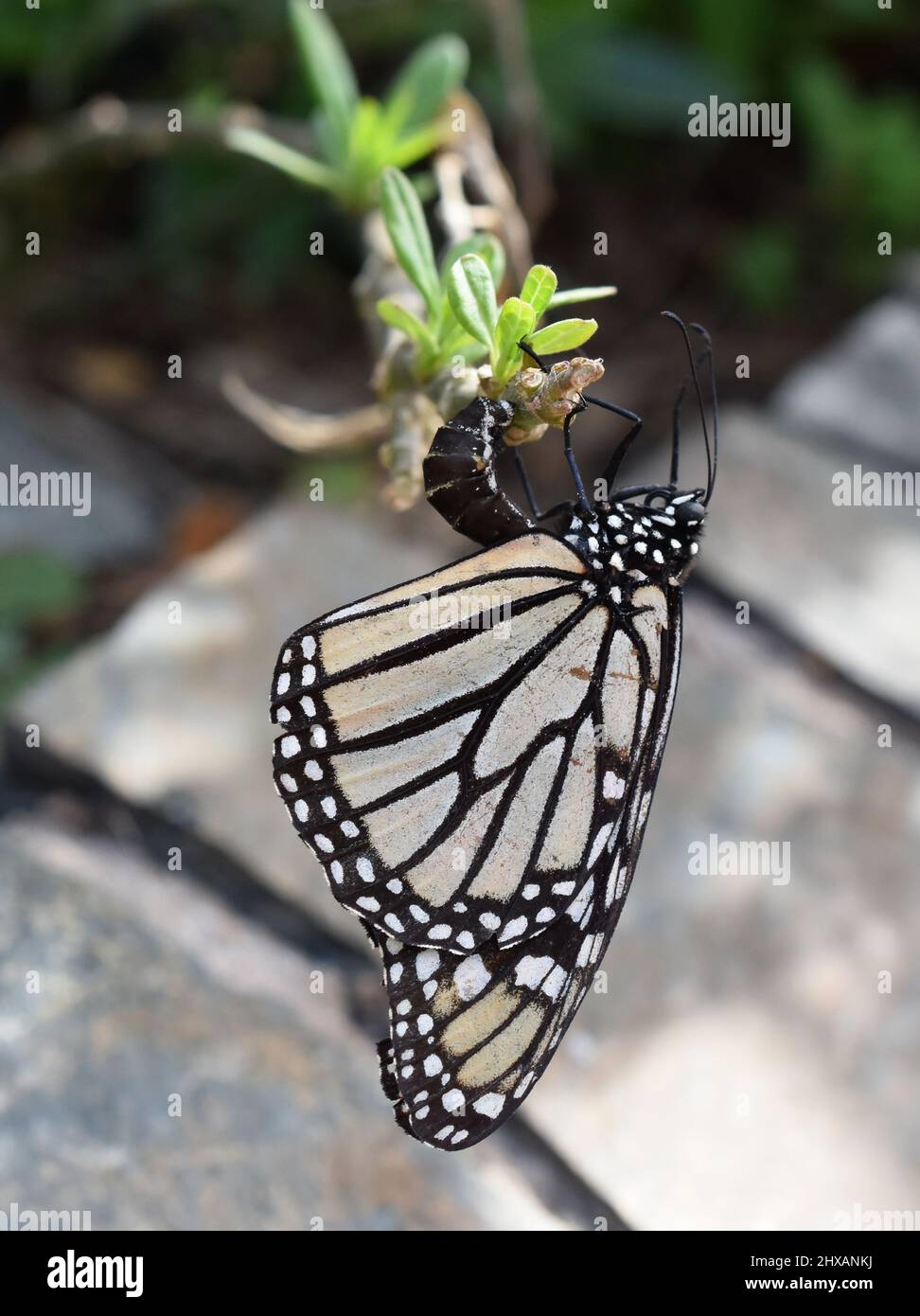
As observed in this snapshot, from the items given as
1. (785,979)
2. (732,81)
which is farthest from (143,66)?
(785,979)

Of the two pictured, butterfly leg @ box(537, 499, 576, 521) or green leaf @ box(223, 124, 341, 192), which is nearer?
butterfly leg @ box(537, 499, 576, 521)

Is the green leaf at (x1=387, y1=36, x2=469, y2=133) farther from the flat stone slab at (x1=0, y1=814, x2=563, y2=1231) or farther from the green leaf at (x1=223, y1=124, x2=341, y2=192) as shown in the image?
the flat stone slab at (x1=0, y1=814, x2=563, y2=1231)

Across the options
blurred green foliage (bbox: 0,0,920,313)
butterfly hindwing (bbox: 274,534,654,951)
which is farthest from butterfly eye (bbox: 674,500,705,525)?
blurred green foliage (bbox: 0,0,920,313)

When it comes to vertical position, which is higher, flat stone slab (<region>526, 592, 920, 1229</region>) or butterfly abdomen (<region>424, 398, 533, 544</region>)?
butterfly abdomen (<region>424, 398, 533, 544</region>)

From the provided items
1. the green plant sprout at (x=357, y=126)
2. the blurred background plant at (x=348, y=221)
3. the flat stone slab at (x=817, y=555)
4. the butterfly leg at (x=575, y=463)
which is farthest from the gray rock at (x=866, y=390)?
the butterfly leg at (x=575, y=463)

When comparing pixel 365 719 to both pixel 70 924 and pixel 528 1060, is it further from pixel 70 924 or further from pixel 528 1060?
pixel 70 924

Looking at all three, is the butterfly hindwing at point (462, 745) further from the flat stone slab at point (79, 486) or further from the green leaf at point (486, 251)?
the flat stone slab at point (79, 486)
